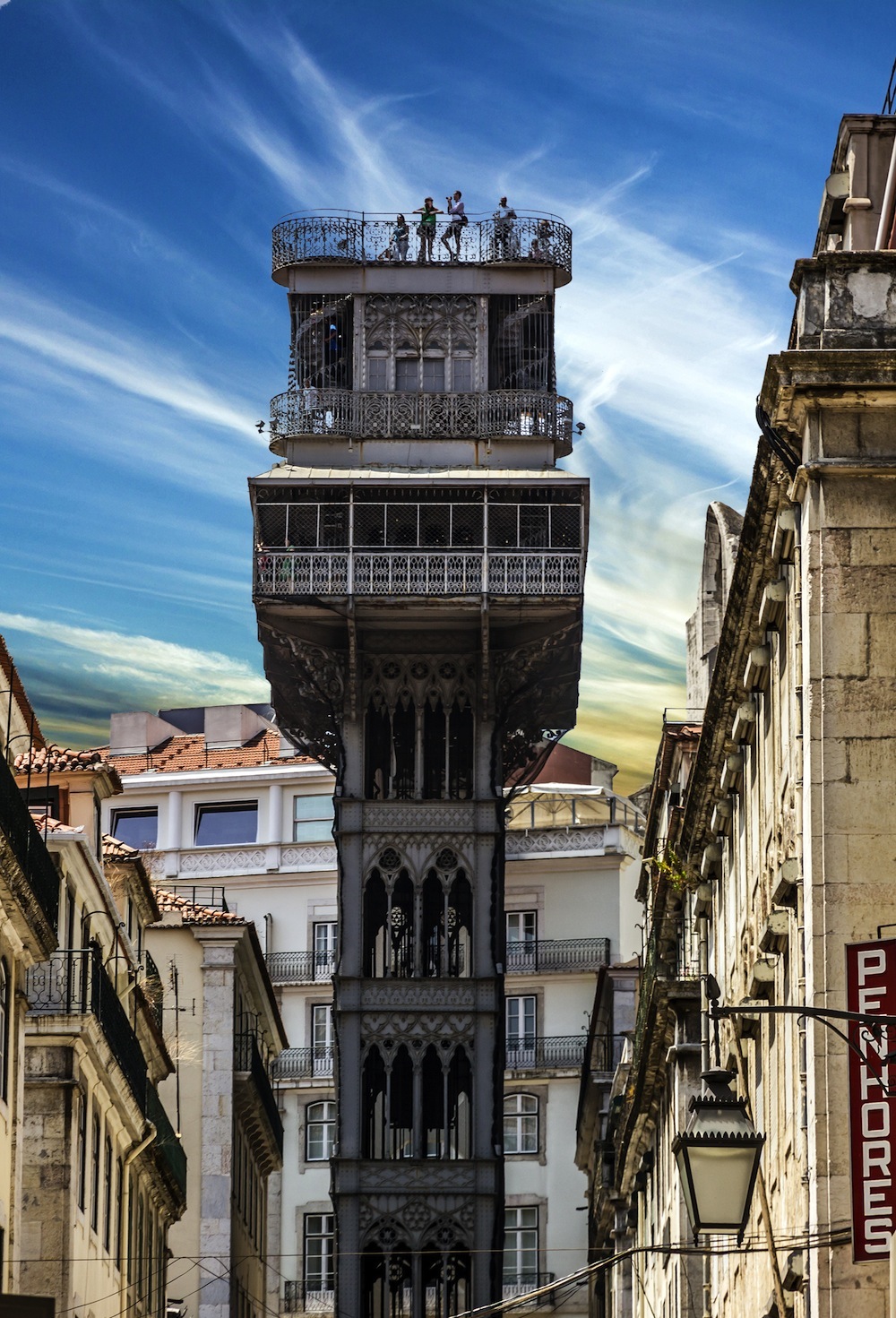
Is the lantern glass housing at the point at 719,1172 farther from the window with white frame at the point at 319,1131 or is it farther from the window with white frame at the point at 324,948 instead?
the window with white frame at the point at 324,948

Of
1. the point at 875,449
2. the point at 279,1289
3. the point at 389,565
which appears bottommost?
the point at 279,1289

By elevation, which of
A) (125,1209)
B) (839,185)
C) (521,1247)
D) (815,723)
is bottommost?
(521,1247)

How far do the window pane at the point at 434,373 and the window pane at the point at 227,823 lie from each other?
21225mm

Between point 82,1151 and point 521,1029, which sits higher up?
point 521,1029

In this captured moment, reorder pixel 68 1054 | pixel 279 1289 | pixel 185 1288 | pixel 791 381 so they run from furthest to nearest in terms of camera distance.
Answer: pixel 279 1289 < pixel 185 1288 < pixel 68 1054 < pixel 791 381

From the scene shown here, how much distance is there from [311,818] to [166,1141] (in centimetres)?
4057

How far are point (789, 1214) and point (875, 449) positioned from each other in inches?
264

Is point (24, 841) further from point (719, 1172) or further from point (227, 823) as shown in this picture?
point (227, 823)

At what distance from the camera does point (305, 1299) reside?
80.2m

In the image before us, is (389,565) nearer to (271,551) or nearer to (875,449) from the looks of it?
(271,551)

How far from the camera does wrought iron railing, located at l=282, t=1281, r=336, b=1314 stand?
7975 cm

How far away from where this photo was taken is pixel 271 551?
69812 millimetres

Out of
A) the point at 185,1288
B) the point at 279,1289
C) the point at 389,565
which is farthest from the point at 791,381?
the point at 279,1289

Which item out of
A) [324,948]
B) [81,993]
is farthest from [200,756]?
[81,993]
